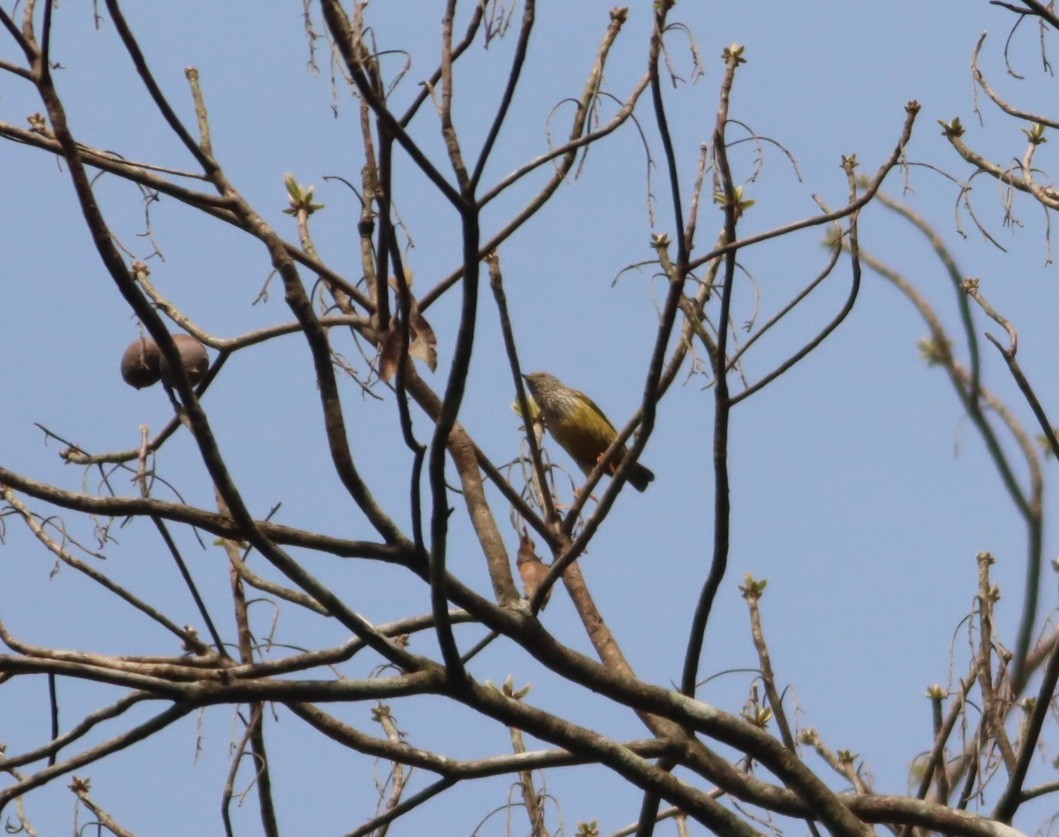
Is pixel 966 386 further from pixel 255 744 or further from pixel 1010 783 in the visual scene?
pixel 255 744

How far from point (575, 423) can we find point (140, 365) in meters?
5.27

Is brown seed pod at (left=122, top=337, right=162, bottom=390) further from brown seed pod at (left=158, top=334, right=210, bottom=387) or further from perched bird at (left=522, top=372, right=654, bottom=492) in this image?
perched bird at (left=522, top=372, right=654, bottom=492)

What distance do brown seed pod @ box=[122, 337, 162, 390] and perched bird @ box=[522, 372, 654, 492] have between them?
4.87 metres

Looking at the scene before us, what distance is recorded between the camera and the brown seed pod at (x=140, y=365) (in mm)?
3336

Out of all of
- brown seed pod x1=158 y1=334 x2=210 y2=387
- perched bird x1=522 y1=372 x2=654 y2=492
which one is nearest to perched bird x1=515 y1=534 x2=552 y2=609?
brown seed pod x1=158 y1=334 x2=210 y2=387

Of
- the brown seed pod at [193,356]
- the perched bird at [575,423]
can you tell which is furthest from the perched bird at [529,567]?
the perched bird at [575,423]

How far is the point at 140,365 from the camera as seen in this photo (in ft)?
11.0

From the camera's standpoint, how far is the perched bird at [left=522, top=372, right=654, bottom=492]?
8414 millimetres

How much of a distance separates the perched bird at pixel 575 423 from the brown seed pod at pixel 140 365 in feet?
16.0

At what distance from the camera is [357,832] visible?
350cm

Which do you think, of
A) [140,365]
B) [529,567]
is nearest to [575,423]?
[529,567]

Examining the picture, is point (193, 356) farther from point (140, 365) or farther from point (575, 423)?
point (575, 423)

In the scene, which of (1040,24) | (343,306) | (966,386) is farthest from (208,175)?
(1040,24)

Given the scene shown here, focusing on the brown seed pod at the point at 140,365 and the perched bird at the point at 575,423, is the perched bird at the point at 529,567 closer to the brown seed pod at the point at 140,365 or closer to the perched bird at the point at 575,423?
the brown seed pod at the point at 140,365
